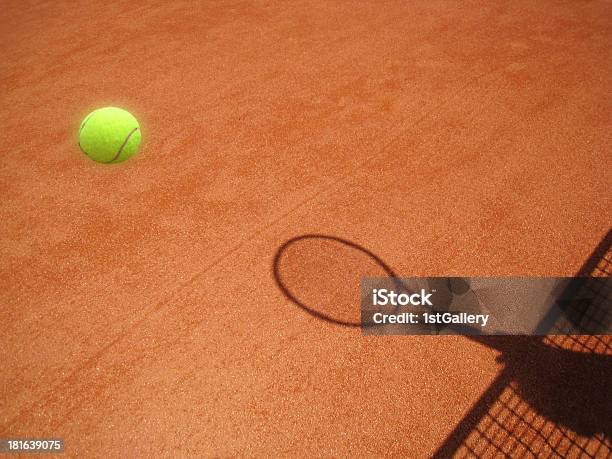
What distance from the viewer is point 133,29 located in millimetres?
8734

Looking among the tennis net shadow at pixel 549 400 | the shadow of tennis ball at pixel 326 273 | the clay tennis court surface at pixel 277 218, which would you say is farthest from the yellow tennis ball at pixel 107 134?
the tennis net shadow at pixel 549 400

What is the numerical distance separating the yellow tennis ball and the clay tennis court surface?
409mm

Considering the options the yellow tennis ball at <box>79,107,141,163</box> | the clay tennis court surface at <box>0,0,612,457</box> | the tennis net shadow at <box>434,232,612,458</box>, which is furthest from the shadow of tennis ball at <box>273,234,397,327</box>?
the yellow tennis ball at <box>79,107,141,163</box>

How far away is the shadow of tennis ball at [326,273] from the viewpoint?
4219 millimetres

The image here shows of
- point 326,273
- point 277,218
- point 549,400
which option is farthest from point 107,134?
point 549,400

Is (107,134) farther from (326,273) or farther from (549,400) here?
(549,400)

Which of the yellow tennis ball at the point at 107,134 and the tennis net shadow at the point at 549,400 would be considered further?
the yellow tennis ball at the point at 107,134

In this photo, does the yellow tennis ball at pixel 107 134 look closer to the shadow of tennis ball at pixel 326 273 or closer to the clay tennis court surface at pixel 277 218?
the clay tennis court surface at pixel 277 218

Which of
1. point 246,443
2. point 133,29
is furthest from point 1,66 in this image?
point 246,443

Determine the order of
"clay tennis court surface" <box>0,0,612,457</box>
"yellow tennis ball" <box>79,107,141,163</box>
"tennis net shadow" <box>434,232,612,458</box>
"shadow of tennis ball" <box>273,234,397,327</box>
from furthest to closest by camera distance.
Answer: "yellow tennis ball" <box>79,107,141,163</box>
"shadow of tennis ball" <box>273,234,397,327</box>
"clay tennis court surface" <box>0,0,612,457</box>
"tennis net shadow" <box>434,232,612,458</box>

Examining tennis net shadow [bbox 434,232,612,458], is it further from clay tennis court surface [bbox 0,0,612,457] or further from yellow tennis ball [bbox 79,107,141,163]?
yellow tennis ball [bbox 79,107,141,163]

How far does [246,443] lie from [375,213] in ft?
9.45

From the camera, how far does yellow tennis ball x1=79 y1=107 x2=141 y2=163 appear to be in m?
4.95

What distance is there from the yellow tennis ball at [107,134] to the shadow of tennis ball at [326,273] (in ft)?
7.67
